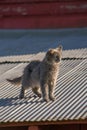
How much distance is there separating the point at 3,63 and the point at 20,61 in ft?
1.19

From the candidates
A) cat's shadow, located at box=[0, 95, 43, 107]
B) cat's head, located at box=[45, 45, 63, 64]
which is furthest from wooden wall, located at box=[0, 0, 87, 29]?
cat's head, located at box=[45, 45, 63, 64]

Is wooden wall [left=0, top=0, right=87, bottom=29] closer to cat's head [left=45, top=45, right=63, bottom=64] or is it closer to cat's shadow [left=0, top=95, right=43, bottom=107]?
cat's shadow [left=0, top=95, right=43, bottom=107]

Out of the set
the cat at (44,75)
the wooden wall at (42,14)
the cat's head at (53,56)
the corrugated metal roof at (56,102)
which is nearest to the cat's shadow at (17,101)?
the corrugated metal roof at (56,102)

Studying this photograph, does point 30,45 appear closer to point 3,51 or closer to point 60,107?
point 3,51

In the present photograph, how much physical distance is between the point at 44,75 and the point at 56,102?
518mm

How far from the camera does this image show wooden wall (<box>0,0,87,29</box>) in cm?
1485

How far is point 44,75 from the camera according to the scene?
28.1ft

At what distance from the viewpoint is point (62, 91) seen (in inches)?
347

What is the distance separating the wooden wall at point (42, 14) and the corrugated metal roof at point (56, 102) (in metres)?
4.54

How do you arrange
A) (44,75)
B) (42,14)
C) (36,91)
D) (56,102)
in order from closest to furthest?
1. (56,102)
2. (44,75)
3. (36,91)
4. (42,14)

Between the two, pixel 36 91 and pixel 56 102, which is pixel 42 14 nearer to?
pixel 36 91

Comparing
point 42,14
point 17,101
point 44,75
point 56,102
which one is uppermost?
point 44,75

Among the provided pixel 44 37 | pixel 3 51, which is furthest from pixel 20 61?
pixel 44 37

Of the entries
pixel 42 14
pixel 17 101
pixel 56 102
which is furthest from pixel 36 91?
pixel 42 14
